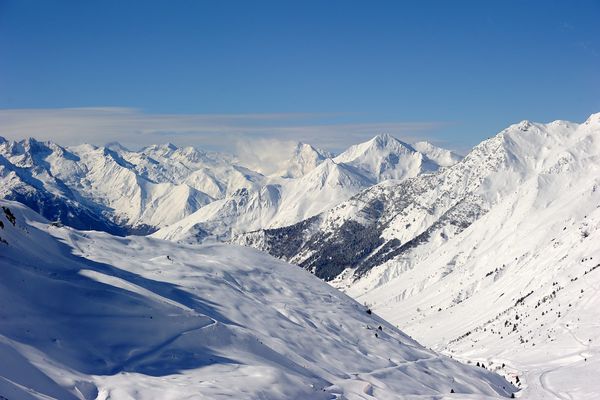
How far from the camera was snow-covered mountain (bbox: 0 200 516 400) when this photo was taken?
4197 centimetres

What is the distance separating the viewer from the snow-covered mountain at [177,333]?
138 feet

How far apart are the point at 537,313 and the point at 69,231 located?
108188 millimetres

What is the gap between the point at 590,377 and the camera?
78.7 metres

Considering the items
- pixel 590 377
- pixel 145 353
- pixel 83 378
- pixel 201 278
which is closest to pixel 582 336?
pixel 590 377

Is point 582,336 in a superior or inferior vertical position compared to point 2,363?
superior

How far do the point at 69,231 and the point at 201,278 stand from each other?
19.1 m

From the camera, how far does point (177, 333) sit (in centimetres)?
5288

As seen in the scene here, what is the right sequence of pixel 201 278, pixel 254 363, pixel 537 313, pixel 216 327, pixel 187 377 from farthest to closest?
pixel 537 313
pixel 201 278
pixel 216 327
pixel 254 363
pixel 187 377

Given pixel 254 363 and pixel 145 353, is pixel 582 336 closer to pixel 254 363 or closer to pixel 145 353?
pixel 254 363

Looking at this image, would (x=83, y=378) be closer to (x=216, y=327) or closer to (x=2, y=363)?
(x=2, y=363)

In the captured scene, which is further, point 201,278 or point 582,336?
point 582,336

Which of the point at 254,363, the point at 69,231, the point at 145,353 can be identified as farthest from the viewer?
the point at 69,231

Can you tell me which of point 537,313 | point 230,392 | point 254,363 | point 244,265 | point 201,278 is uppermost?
point 537,313

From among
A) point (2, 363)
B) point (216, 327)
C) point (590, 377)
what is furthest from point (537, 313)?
point (2, 363)
